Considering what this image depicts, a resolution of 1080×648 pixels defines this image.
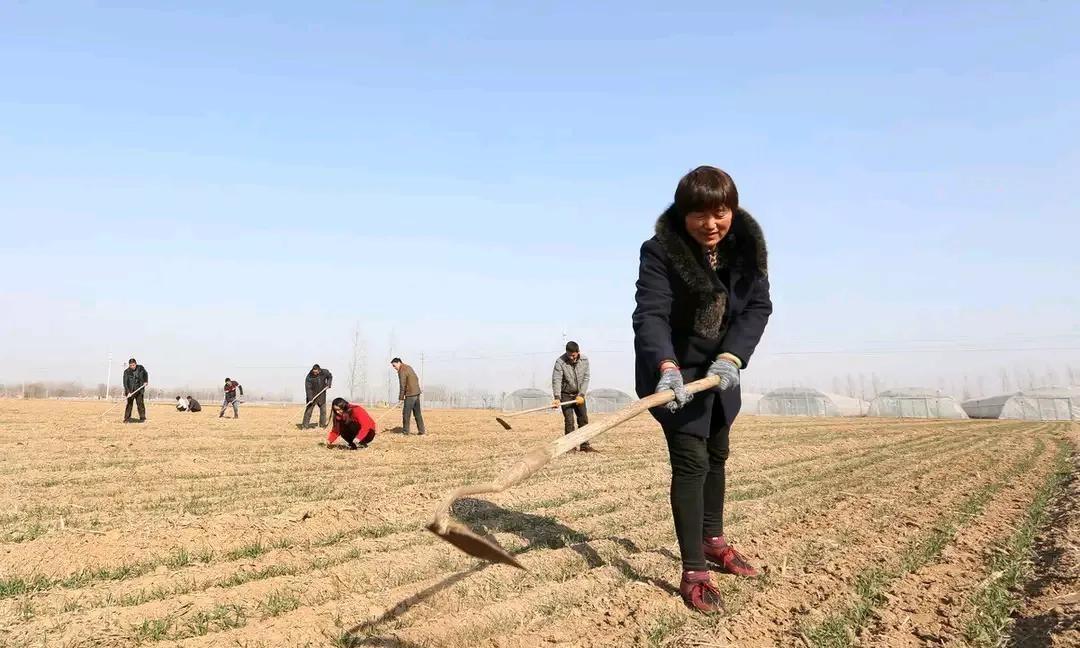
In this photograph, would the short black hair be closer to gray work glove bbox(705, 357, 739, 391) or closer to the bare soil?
gray work glove bbox(705, 357, 739, 391)

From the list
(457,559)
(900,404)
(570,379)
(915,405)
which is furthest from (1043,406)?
(457,559)

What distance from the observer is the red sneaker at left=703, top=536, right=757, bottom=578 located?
3.77 metres

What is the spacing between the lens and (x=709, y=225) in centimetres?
343

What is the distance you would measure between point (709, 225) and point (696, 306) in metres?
0.43

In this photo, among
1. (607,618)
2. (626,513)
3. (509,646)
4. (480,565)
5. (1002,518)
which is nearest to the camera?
(509,646)

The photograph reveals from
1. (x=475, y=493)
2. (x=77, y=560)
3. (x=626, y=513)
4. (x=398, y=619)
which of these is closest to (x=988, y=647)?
(x=475, y=493)

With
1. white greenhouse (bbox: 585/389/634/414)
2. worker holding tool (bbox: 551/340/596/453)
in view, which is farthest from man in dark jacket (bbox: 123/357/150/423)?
white greenhouse (bbox: 585/389/634/414)

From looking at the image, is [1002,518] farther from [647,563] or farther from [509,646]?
[509,646]

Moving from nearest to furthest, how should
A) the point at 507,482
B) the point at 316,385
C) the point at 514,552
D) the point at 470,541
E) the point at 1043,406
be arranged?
the point at 470,541, the point at 507,482, the point at 514,552, the point at 316,385, the point at 1043,406

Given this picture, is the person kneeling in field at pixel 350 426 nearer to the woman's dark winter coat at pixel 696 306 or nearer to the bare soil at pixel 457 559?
the bare soil at pixel 457 559

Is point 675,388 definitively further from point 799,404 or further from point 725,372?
point 799,404

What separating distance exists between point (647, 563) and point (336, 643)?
1841 mm

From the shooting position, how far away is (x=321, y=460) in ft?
31.9

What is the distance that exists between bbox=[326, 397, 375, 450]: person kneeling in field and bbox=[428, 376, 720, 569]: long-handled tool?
29.5 feet
